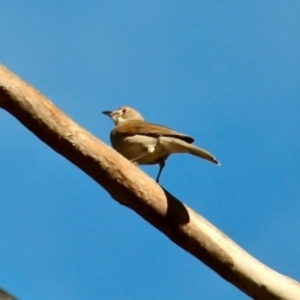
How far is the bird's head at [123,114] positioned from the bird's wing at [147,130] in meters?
1.21

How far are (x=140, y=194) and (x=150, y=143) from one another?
2.69 meters

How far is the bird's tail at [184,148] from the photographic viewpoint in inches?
227

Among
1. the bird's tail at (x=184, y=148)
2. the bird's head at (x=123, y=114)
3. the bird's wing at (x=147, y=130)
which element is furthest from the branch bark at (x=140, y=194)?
the bird's head at (x=123, y=114)

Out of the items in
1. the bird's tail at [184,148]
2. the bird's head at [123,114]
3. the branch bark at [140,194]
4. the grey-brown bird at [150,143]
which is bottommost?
the branch bark at [140,194]

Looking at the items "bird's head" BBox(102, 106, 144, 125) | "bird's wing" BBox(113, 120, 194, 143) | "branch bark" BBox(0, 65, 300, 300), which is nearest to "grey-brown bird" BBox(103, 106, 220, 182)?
"bird's wing" BBox(113, 120, 194, 143)

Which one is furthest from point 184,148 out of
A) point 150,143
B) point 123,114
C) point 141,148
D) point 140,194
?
point 123,114

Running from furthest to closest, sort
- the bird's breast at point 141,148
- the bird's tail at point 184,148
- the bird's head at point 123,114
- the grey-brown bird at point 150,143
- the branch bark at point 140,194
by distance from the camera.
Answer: the bird's head at point 123,114
the bird's breast at point 141,148
the grey-brown bird at point 150,143
the bird's tail at point 184,148
the branch bark at point 140,194

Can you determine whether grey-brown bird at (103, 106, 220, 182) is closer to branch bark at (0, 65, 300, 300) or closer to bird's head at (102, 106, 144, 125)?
bird's head at (102, 106, 144, 125)

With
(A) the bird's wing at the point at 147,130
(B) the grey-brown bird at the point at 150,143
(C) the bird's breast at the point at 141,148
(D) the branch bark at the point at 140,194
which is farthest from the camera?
(C) the bird's breast at the point at 141,148

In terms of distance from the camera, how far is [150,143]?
6961 mm

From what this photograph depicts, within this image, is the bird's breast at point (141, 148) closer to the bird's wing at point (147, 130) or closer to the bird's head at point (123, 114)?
the bird's wing at point (147, 130)

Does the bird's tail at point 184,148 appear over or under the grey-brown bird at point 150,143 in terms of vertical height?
under

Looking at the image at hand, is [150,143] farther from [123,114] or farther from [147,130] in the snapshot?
[123,114]

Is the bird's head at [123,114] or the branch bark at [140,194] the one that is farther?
the bird's head at [123,114]
